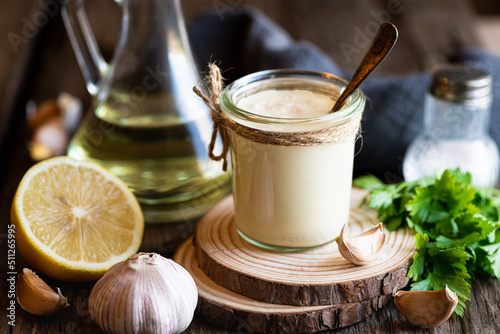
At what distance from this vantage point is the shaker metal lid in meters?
0.99

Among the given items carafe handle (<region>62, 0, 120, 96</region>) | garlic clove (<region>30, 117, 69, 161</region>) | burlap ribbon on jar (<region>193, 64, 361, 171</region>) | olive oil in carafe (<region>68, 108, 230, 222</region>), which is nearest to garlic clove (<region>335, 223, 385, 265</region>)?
burlap ribbon on jar (<region>193, 64, 361, 171</region>)

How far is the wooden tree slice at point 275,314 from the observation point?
2.38 feet

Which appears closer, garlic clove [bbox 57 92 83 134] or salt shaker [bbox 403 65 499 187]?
salt shaker [bbox 403 65 499 187]

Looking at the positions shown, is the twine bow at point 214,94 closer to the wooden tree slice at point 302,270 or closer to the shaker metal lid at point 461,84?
the wooden tree slice at point 302,270

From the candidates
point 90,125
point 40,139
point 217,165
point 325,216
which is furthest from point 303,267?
point 40,139

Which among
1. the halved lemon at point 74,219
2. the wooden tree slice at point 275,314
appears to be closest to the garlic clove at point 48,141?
the halved lemon at point 74,219

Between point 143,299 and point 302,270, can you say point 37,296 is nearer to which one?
point 143,299

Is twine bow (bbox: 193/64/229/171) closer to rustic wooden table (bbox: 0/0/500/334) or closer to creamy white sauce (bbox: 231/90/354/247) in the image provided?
creamy white sauce (bbox: 231/90/354/247)

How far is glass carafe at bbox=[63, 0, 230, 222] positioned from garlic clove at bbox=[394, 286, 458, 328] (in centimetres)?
39

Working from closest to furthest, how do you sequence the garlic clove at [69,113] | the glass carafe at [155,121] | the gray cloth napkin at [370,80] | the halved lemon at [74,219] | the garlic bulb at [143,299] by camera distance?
1. the garlic bulb at [143,299]
2. the halved lemon at [74,219]
3. the glass carafe at [155,121]
4. the gray cloth napkin at [370,80]
5. the garlic clove at [69,113]

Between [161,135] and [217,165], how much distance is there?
0.10 m

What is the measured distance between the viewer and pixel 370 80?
3.84 feet

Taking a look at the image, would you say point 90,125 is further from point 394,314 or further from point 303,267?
point 394,314

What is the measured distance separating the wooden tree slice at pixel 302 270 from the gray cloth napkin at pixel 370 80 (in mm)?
287
